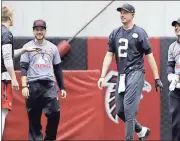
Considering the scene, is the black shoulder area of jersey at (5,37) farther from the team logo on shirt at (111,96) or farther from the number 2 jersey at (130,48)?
the team logo on shirt at (111,96)

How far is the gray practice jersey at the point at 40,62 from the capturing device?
817 centimetres

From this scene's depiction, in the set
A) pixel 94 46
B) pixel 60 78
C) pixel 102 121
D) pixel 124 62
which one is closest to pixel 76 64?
pixel 94 46

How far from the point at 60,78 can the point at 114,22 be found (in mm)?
2422

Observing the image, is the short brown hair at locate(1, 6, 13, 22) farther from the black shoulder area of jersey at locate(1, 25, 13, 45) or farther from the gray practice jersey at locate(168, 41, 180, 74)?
the gray practice jersey at locate(168, 41, 180, 74)

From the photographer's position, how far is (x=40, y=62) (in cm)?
816

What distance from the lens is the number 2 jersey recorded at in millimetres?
7660

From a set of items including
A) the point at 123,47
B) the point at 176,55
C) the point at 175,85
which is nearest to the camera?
the point at 123,47

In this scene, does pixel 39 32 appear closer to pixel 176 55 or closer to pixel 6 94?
pixel 6 94

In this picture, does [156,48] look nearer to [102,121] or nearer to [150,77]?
[150,77]

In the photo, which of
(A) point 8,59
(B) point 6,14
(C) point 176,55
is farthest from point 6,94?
(C) point 176,55

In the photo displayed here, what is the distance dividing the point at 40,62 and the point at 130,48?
1.31 meters

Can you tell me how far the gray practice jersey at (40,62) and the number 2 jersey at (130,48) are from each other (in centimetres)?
104

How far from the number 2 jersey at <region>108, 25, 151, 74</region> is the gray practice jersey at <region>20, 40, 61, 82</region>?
1.04 meters

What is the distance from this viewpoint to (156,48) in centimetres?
990
